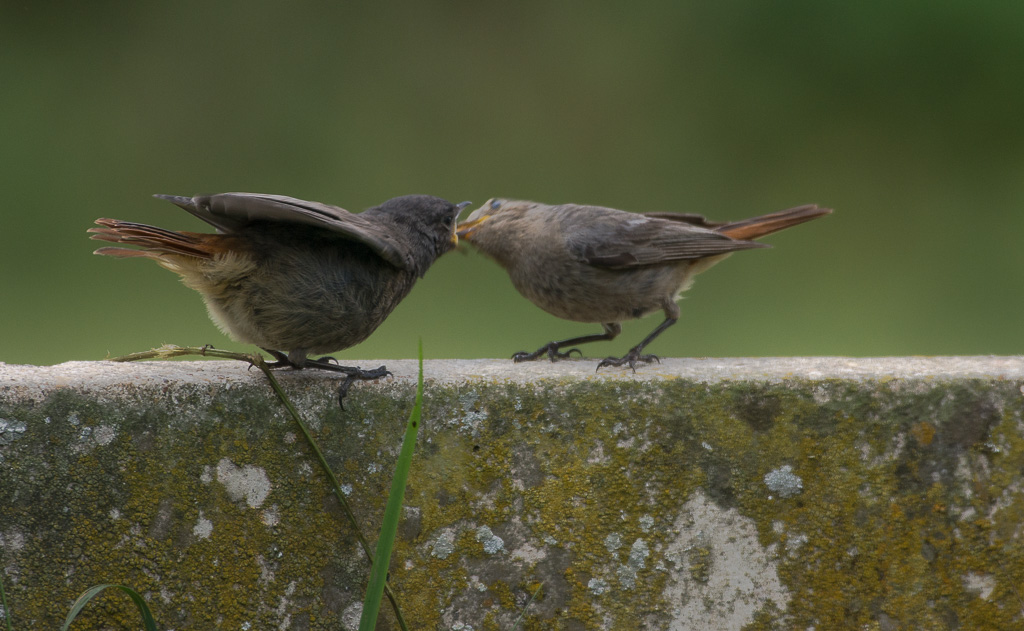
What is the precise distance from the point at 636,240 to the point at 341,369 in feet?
6.07

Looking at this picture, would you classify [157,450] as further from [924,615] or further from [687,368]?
[924,615]

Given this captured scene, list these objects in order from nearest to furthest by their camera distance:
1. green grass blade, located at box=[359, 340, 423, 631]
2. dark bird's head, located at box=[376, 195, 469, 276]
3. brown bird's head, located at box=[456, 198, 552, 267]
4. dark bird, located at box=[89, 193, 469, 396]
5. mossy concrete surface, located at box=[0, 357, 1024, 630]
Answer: green grass blade, located at box=[359, 340, 423, 631]
mossy concrete surface, located at box=[0, 357, 1024, 630]
dark bird, located at box=[89, 193, 469, 396]
dark bird's head, located at box=[376, 195, 469, 276]
brown bird's head, located at box=[456, 198, 552, 267]

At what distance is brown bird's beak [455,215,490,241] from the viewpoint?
4.04 m

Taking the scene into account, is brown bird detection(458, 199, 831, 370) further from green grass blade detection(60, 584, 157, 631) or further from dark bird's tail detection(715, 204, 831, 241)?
green grass blade detection(60, 584, 157, 631)

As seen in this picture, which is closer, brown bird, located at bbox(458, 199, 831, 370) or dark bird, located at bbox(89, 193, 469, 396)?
→ dark bird, located at bbox(89, 193, 469, 396)

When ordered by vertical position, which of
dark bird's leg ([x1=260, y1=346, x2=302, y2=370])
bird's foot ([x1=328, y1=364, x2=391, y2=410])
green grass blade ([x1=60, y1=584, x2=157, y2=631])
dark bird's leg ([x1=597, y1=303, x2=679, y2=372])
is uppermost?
dark bird's leg ([x1=597, y1=303, x2=679, y2=372])

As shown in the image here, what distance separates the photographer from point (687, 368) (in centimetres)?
249

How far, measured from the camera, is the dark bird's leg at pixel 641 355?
2789 millimetres

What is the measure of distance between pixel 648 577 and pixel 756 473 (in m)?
0.36

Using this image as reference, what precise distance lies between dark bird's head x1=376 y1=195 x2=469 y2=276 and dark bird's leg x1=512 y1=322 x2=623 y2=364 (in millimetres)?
489

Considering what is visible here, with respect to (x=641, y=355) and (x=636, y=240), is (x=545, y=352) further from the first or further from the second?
(x=636, y=240)

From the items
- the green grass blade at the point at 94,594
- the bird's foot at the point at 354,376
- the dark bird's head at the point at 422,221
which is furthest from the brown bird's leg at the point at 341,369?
the green grass blade at the point at 94,594

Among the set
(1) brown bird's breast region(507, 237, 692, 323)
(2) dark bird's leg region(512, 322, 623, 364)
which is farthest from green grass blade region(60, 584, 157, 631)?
(1) brown bird's breast region(507, 237, 692, 323)

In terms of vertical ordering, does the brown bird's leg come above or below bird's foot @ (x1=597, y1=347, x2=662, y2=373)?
below
